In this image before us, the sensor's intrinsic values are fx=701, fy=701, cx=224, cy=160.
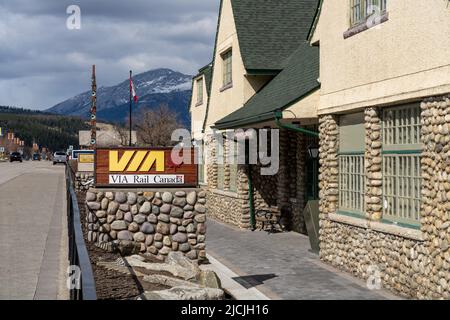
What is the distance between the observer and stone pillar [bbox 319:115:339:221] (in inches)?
565

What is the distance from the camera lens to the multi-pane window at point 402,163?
11001mm

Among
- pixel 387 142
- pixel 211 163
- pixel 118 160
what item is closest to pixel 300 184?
pixel 118 160

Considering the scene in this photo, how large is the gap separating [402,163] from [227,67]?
46.3 feet

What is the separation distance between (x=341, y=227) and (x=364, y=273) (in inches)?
58.8

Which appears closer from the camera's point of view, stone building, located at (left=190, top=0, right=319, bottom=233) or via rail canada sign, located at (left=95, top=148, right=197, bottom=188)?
via rail canada sign, located at (left=95, top=148, right=197, bottom=188)

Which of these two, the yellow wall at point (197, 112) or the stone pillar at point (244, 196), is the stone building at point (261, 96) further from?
the yellow wall at point (197, 112)

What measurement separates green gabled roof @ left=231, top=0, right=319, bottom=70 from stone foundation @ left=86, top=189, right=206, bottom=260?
752 centimetres

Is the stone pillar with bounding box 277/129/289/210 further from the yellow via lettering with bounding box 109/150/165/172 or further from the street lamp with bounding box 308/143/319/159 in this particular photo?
the yellow via lettering with bounding box 109/150/165/172

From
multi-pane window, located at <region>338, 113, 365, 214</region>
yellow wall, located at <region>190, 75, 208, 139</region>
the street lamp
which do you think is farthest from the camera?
yellow wall, located at <region>190, 75, 208, 139</region>

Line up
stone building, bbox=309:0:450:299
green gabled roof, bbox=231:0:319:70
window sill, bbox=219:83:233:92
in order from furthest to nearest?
window sill, bbox=219:83:233:92
green gabled roof, bbox=231:0:319:70
stone building, bbox=309:0:450:299

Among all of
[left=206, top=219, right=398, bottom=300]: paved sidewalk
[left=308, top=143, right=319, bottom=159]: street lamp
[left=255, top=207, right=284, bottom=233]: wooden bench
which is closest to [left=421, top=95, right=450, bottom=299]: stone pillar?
[left=206, top=219, right=398, bottom=300]: paved sidewalk

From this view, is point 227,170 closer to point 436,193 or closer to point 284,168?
point 284,168
